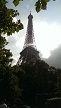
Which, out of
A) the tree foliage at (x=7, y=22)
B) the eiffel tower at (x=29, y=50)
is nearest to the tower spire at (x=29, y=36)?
the eiffel tower at (x=29, y=50)

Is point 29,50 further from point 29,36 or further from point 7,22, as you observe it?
point 7,22

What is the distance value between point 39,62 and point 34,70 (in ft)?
10.4

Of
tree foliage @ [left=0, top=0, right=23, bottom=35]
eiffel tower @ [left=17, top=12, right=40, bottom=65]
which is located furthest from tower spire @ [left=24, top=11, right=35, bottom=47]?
tree foliage @ [left=0, top=0, right=23, bottom=35]

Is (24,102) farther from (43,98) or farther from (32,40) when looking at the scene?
(32,40)

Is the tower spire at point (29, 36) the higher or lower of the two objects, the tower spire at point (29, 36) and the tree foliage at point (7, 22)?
the higher

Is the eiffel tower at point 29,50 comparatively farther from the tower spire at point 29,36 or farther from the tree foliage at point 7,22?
the tree foliage at point 7,22

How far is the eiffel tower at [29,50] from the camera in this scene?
7896 centimetres

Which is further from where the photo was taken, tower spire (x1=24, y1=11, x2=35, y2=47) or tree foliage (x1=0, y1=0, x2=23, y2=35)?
tower spire (x1=24, y1=11, x2=35, y2=47)

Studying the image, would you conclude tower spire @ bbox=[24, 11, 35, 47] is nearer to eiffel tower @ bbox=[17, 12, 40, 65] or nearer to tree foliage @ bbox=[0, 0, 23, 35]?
eiffel tower @ bbox=[17, 12, 40, 65]

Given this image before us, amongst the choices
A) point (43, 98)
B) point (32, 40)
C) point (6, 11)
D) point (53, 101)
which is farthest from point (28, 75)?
point (6, 11)

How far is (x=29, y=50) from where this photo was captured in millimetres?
84000

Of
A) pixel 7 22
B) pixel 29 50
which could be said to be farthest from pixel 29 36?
pixel 7 22

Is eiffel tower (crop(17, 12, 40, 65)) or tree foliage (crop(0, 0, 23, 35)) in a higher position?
eiffel tower (crop(17, 12, 40, 65))

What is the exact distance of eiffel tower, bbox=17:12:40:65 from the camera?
7896 cm
